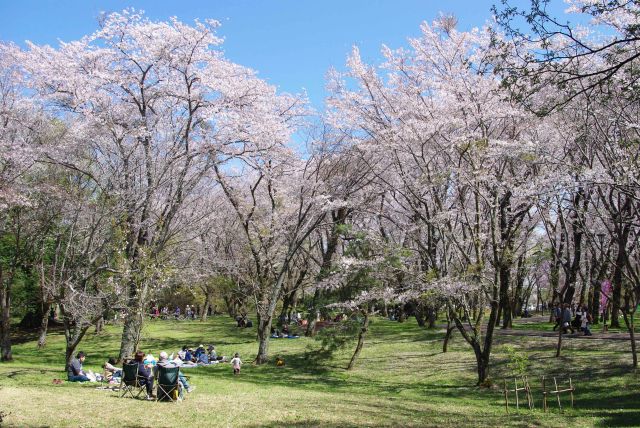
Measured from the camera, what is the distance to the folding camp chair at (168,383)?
34.9 ft

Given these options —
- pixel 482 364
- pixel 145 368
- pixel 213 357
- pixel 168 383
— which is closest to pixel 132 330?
pixel 213 357

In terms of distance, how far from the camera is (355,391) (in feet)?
47.5

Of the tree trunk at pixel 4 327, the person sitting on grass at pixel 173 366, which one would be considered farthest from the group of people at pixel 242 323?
the person sitting on grass at pixel 173 366

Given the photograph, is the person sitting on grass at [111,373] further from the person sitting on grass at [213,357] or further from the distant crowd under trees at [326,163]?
the person sitting on grass at [213,357]

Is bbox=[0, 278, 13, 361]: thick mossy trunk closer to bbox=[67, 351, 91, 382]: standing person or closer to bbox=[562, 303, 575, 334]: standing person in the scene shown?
bbox=[67, 351, 91, 382]: standing person

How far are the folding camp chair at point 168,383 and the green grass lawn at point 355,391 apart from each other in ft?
1.17

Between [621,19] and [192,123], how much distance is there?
1260cm

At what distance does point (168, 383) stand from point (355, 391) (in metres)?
5.82

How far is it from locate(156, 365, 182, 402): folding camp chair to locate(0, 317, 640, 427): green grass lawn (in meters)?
0.36

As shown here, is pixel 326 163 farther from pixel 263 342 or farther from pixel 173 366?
pixel 173 366

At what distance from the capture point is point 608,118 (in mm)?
12734

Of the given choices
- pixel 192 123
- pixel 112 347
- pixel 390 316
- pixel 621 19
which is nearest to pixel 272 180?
pixel 192 123

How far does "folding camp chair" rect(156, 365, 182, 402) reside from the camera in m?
10.6

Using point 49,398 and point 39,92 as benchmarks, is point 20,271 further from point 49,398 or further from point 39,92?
point 49,398
